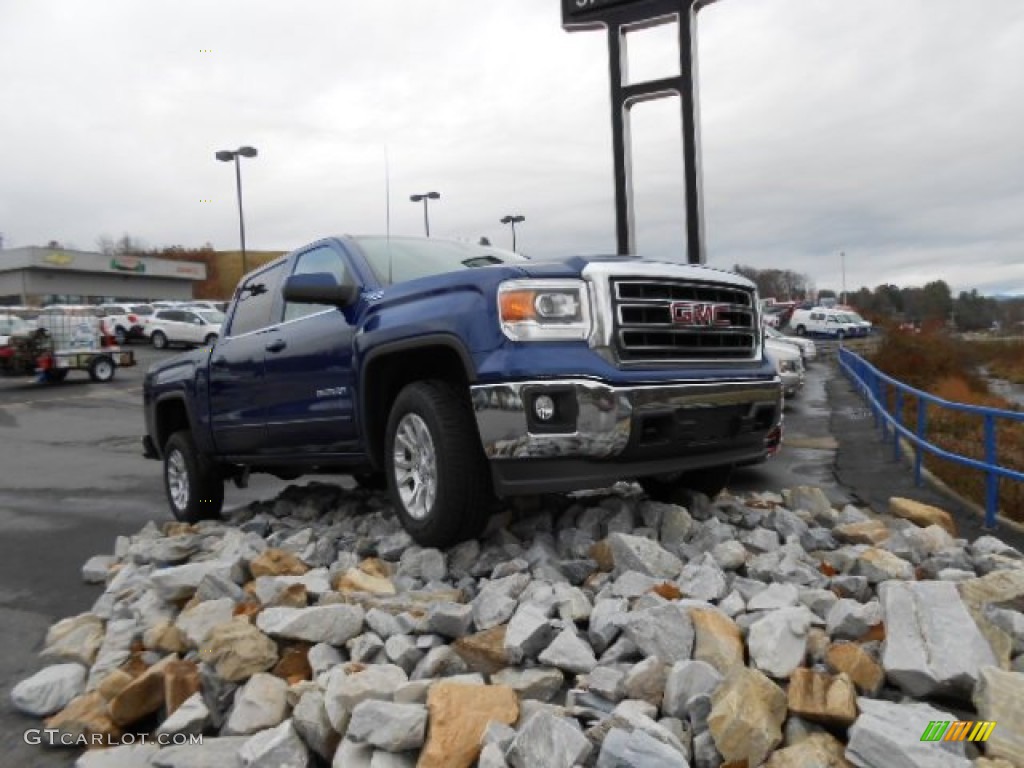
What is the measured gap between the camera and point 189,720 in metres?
3.29

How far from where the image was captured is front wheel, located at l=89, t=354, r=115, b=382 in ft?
77.5

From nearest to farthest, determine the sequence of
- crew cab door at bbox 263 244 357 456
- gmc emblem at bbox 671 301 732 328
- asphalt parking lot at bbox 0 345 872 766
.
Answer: gmc emblem at bbox 671 301 732 328 < asphalt parking lot at bbox 0 345 872 766 < crew cab door at bbox 263 244 357 456

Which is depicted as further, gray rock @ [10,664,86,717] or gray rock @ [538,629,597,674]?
gray rock @ [10,664,86,717]

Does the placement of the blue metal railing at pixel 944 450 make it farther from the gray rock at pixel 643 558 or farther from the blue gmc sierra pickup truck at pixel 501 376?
the gray rock at pixel 643 558

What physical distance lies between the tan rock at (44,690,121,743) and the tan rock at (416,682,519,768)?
1.46 meters

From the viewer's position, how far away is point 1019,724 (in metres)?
2.55

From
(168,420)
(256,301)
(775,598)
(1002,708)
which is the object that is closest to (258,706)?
(775,598)

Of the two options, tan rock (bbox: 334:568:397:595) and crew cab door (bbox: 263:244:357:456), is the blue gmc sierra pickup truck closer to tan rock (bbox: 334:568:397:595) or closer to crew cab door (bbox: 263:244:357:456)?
crew cab door (bbox: 263:244:357:456)

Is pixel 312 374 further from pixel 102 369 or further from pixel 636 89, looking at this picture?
pixel 102 369

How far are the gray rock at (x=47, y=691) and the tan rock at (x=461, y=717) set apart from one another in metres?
1.92

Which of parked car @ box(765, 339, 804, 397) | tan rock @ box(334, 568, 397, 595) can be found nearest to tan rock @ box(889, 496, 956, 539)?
tan rock @ box(334, 568, 397, 595)

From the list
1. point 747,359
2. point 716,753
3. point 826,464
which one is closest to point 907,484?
point 826,464

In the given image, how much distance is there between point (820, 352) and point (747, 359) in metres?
31.4

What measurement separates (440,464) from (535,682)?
1.32m
